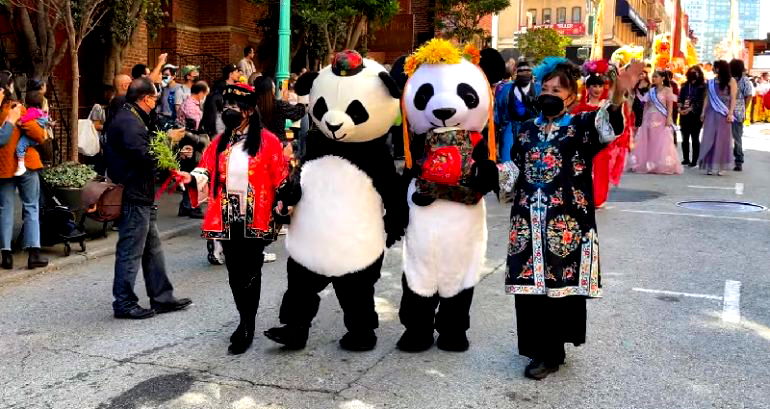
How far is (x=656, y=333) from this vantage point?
5.14 meters

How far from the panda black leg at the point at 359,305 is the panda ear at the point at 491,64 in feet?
A: 4.27

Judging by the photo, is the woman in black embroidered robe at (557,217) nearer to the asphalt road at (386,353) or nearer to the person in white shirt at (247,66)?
the asphalt road at (386,353)

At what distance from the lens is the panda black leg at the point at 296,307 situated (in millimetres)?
4676

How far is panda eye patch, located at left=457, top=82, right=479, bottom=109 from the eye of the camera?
4.55 m

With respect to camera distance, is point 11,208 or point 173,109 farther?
point 173,109

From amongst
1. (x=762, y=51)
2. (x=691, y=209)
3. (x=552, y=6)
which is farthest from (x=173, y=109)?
(x=552, y=6)

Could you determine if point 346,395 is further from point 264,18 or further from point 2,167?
point 264,18

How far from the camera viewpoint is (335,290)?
15.5ft

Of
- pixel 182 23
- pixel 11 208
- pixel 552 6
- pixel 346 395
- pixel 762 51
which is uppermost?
pixel 552 6

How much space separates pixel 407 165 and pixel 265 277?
240 centimetres

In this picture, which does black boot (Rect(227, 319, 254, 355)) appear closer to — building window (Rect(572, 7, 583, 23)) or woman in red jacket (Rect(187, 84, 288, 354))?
woman in red jacket (Rect(187, 84, 288, 354))

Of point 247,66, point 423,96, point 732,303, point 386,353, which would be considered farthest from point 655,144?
point 386,353

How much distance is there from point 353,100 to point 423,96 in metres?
0.41

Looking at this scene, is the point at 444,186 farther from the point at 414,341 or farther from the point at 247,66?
the point at 247,66
